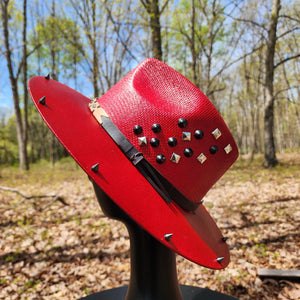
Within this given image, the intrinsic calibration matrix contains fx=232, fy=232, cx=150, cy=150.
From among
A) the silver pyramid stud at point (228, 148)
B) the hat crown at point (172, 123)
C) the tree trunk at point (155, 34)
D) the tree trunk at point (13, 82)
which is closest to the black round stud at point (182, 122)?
the hat crown at point (172, 123)

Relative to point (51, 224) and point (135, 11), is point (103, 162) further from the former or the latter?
point (135, 11)

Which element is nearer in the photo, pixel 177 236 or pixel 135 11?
pixel 177 236

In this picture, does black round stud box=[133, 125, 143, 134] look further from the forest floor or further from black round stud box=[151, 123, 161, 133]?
the forest floor

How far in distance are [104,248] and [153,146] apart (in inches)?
127

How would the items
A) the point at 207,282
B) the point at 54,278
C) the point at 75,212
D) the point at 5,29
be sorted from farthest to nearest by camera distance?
the point at 5,29, the point at 75,212, the point at 54,278, the point at 207,282

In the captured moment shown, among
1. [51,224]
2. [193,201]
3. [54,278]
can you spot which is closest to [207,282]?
[54,278]

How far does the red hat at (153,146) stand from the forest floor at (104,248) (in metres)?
2.14

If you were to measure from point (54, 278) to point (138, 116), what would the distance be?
2.98m

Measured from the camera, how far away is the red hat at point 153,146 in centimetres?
93

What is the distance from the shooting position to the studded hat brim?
91 centimetres

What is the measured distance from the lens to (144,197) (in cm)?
96

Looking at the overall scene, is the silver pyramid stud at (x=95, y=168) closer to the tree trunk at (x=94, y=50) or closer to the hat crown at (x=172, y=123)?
the hat crown at (x=172, y=123)

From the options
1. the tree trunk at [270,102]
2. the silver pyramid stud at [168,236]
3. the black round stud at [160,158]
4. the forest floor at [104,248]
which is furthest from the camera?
the tree trunk at [270,102]

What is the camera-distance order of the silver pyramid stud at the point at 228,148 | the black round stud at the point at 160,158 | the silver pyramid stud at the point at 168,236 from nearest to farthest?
the silver pyramid stud at the point at 168,236
the black round stud at the point at 160,158
the silver pyramid stud at the point at 228,148
